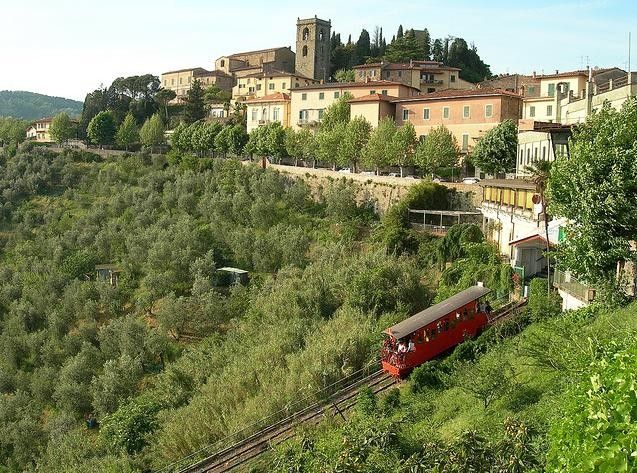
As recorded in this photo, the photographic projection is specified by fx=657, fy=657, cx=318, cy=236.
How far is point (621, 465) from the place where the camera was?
6395mm

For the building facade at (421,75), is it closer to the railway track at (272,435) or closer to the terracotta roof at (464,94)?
the terracotta roof at (464,94)

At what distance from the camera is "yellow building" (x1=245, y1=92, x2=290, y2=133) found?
2736 inches

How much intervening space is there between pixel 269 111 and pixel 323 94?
26.8 ft

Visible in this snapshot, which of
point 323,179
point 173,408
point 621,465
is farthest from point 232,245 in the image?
point 621,465

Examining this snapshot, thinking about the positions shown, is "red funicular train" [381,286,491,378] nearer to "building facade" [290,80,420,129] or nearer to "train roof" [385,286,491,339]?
"train roof" [385,286,491,339]

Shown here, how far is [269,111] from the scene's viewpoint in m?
70.9

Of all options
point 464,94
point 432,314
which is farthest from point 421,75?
point 432,314

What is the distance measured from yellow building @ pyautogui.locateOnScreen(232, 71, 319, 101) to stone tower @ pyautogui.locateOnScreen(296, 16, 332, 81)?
7936 millimetres

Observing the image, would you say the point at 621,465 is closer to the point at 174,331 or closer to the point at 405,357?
the point at 405,357

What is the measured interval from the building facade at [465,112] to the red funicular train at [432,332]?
29.2 m

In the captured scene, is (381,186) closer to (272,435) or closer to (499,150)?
(499,150)

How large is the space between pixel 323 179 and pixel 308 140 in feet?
27.7

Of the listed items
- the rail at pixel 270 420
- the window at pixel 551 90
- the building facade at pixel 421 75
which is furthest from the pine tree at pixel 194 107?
the rail at pixel 270 420

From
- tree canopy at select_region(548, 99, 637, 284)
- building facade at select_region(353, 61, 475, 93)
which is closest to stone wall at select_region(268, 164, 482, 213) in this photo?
tree canopy at select_region(548, 99, 637, 284)
